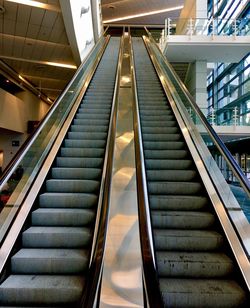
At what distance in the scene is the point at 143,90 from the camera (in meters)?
7.22

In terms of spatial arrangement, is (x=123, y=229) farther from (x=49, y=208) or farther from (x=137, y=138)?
(x=137, y=138)

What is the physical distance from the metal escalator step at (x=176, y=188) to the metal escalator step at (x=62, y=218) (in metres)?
0.86

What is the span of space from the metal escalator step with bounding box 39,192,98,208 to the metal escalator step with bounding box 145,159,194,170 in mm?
1053

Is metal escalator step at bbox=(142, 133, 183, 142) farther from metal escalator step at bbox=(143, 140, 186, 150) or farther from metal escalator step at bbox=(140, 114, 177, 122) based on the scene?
metal escalator step at bbox=(140, 114, 177, 122)

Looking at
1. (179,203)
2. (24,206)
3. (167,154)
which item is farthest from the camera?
(167,154)

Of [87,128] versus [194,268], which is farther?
[87,128]

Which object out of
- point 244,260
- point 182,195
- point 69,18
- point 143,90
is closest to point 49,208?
point 182,195

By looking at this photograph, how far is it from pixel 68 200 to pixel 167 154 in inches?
65.7

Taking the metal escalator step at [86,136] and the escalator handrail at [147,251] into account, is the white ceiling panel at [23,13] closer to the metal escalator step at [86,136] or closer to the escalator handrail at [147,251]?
the metal escalator step at [86,136]

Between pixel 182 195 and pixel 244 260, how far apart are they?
1175 mm

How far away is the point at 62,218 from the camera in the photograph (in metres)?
3.22

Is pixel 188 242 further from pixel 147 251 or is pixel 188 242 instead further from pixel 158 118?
pixel 158 118

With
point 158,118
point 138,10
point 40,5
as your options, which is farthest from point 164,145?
point 138,10

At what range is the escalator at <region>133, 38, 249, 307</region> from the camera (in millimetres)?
2410
